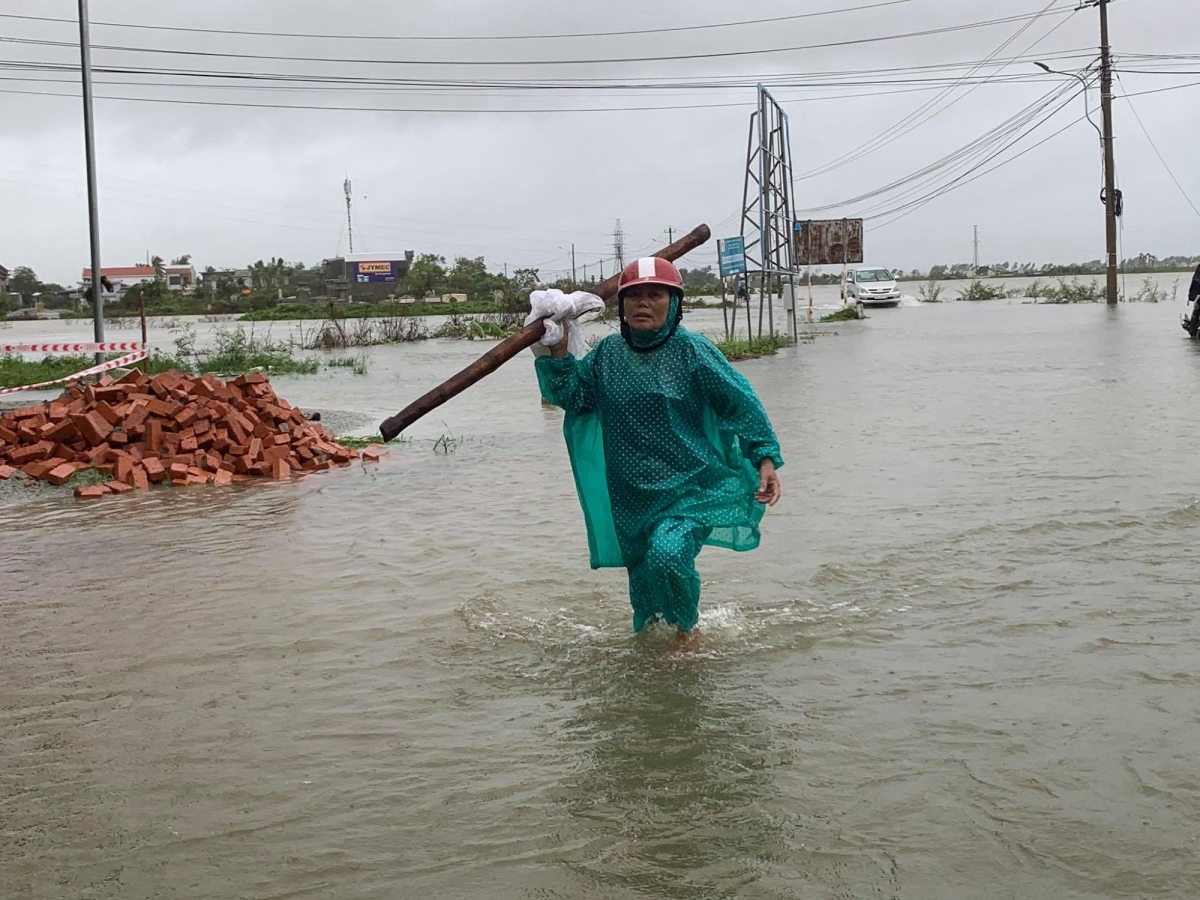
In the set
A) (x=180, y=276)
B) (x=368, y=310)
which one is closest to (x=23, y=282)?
(x=180, y=276)

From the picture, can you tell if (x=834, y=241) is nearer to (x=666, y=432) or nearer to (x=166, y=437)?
(x=166, y=437)

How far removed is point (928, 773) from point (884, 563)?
297 cm

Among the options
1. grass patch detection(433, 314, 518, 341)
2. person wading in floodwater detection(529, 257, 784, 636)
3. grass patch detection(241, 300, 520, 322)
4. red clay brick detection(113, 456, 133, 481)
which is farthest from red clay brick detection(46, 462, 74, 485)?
grass patch detection(241, 300, 520, 322)

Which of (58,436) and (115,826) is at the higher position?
(58,436)

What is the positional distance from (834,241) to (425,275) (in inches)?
1332

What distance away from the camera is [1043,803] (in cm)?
364

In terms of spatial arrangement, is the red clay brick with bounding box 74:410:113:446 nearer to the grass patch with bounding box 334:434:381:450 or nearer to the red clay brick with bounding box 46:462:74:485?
the red clay brick with bounding box 46:462:74:485

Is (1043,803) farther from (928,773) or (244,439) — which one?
(244,439)

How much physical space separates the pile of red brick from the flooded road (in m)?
1.12

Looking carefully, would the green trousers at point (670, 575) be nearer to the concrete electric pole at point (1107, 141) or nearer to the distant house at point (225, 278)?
the concrete electric pole at point (1107, 141)

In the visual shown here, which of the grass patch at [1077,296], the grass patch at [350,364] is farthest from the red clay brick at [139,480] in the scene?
the grass patch at [1077,296]

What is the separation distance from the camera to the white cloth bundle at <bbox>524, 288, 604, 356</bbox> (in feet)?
16.1

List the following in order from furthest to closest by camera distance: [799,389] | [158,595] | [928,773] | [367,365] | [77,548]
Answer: [367,365] < [799,389] < [77,548] < [158,595] < [928,773]

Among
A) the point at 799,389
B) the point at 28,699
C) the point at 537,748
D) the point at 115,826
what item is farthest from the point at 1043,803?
the point at 799,389
